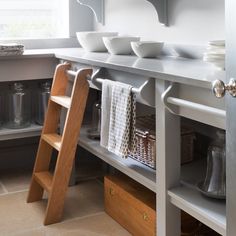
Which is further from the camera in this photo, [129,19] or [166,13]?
[129,19]

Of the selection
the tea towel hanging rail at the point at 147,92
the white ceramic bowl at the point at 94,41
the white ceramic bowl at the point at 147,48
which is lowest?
the tea towel hanging rail at the point at 147,92

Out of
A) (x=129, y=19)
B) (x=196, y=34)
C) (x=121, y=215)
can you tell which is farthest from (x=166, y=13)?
(x=121, y=215)

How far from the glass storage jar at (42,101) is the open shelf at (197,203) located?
142cm

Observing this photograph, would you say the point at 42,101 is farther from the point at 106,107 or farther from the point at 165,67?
the point at 165,67

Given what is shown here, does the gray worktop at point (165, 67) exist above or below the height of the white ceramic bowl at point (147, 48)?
below

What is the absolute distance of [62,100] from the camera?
262 cm

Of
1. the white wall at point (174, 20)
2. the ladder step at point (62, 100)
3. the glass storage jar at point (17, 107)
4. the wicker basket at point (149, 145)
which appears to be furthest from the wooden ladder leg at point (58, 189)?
the white wall at point (174, 20)

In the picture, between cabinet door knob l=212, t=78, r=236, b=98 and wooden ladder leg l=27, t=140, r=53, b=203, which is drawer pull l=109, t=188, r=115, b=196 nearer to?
wooden ladder leg l=27, t=140, r=53, b=203

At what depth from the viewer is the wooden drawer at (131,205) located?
86.4 inches

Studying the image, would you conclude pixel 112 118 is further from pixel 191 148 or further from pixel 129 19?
pixel 129 19

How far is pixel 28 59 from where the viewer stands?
9.76 feet

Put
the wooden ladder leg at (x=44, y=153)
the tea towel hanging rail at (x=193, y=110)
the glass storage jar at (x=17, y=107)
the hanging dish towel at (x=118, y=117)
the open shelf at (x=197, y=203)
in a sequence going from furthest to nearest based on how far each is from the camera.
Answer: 1. the glass storage jar at (x=17, y=107)
2. the wooden ladder leg at (x=44, y=153)
3. the hanging dish towel at (x=118, y=117)
4. the open shelf at (x=197, y=203)
5. the tea towel hanging rail at (x=193, y=110)

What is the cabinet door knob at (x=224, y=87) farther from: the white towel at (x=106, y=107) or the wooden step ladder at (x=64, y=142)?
the wooden step ladder at (x=64, y=142)

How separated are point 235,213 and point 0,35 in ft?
8.36
